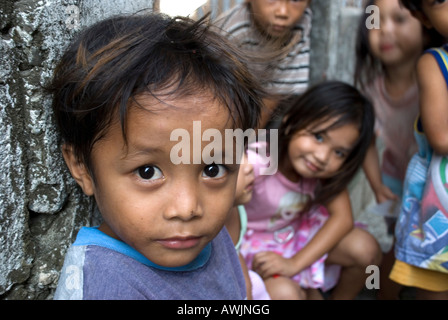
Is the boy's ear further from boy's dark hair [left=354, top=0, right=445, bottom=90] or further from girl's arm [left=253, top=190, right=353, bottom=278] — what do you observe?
boy's dark hair [left=354, top=0, right=445, bottom=90]

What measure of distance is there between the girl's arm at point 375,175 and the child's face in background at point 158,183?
1681 millimetres

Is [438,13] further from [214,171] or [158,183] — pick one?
[158,183]

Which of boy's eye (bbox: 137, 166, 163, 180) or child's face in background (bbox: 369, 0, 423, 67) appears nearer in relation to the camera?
boy's eye (bbox: 137, 166, 163, 180)

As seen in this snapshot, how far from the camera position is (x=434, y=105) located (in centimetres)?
166

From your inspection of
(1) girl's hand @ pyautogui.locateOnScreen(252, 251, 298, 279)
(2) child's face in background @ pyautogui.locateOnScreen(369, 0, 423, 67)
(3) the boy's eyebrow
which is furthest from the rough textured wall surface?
(2) child's face in background @ pyautogui.locateOnScreen(369, 0, 423, 67)

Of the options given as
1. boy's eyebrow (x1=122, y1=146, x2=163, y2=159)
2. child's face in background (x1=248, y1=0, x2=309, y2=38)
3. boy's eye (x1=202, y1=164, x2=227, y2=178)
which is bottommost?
boy's eye (x1=202, y1=164, x2=227, y2=178)

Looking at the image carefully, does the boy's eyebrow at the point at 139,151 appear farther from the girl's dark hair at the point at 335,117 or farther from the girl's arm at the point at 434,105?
the girl's dark hair at the point at 335,117

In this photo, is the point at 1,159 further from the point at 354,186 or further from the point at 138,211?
the point at 354,186

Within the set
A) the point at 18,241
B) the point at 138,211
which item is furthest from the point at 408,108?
the point at 18,241

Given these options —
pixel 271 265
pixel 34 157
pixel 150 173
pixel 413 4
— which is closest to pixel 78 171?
pixel 34 157

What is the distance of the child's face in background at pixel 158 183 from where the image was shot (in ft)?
3.36

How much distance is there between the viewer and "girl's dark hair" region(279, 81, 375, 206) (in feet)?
7.07

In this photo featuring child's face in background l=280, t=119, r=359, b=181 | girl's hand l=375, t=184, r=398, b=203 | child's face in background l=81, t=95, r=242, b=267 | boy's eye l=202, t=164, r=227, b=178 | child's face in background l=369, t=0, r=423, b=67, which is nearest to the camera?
child's face in background l=81, t=95, r=242, b=267
